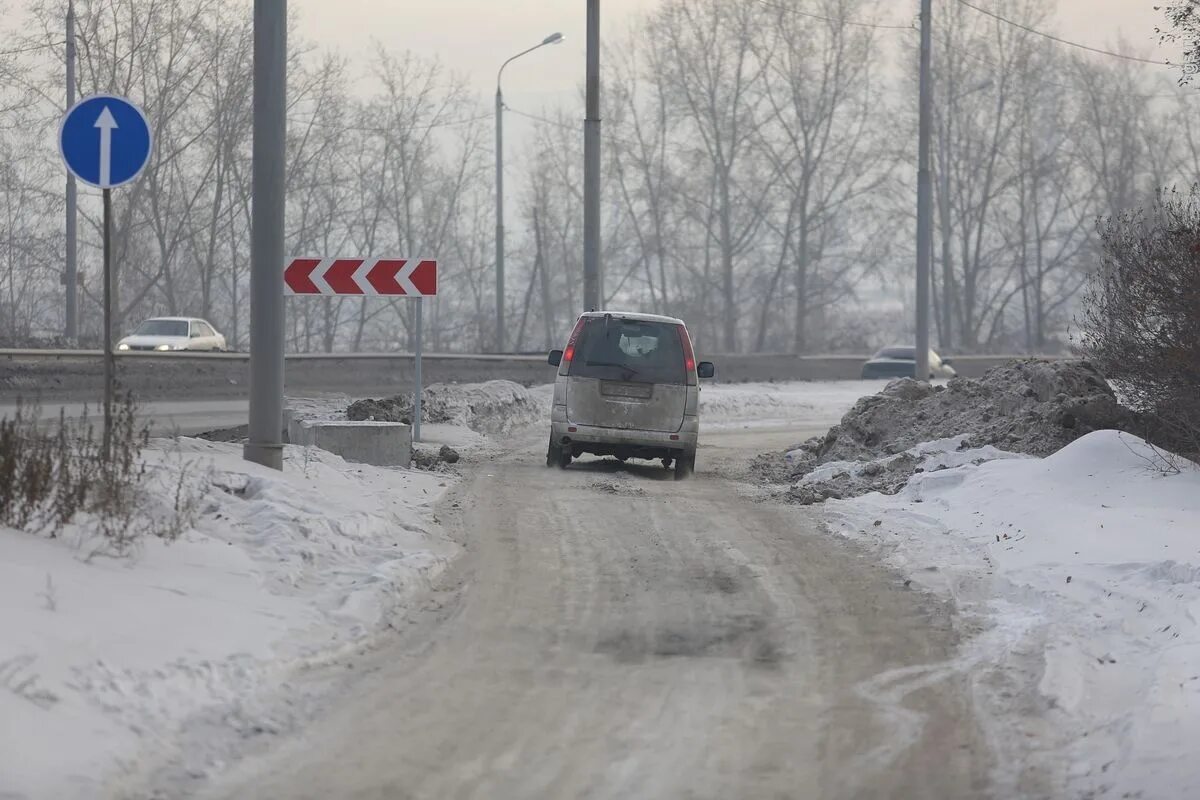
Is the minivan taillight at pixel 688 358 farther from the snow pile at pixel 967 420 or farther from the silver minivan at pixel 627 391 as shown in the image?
the snow pile at pixel 967 420

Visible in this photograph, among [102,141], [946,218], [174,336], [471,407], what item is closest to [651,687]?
[102,141]

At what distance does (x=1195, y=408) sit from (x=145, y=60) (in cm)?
4181

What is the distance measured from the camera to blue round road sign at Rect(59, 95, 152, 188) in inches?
392

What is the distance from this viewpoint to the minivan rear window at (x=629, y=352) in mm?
17031

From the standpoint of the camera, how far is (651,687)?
698cm

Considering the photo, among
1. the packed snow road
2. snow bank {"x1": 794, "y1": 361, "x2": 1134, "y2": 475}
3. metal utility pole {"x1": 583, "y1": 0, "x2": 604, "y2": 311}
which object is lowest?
the packed snow road

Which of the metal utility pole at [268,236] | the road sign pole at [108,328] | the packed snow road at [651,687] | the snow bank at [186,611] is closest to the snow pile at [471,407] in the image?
the metal utility pole at [268,236]

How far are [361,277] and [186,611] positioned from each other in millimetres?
11032

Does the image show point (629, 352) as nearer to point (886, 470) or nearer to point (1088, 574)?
point (886, 470)

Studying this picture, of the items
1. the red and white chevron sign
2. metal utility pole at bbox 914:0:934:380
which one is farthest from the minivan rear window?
metal utility pole at bbox 914:0:934:380

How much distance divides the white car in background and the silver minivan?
24665 millimetres

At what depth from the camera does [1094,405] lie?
1516 cm

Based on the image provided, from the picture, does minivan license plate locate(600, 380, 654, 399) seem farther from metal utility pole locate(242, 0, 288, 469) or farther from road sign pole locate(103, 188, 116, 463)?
road sign pole locate(103, 188, 116, 463)

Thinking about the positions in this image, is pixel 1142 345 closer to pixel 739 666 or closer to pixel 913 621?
pixel 913 621
